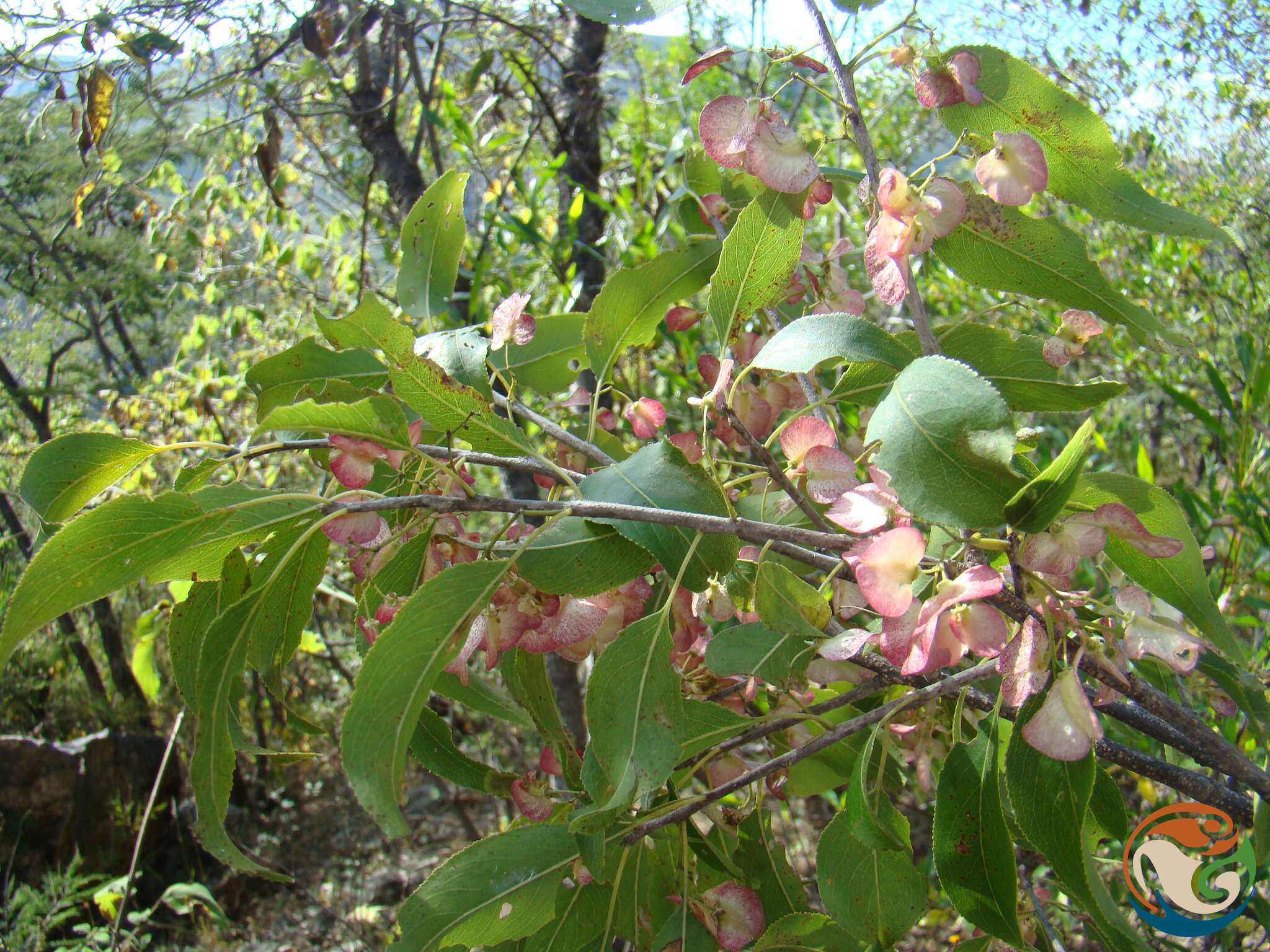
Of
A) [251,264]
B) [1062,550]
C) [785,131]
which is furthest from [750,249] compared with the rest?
[251,264]

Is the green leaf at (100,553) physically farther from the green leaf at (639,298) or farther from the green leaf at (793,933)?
the green leaf at (793,933)

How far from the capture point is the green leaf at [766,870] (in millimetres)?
654

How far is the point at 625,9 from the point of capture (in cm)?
53

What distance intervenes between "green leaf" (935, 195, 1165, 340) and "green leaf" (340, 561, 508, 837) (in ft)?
1.04

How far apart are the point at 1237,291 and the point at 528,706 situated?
3049 mm

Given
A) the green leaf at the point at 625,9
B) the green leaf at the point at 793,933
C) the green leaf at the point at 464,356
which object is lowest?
the green leaf at the point at 793,933

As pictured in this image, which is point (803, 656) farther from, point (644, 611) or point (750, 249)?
point (750, 249)

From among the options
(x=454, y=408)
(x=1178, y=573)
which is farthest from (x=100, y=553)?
(x=1178, y=573)

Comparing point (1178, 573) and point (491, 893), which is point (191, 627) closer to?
point (491, 893)

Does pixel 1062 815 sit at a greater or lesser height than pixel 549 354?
lesser

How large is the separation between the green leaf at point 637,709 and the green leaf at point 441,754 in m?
0.19

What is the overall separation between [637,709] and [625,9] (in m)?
0.41

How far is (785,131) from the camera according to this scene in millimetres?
494

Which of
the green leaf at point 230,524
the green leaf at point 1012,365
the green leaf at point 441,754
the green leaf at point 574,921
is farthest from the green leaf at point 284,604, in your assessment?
the green leaf at point 1012,365
